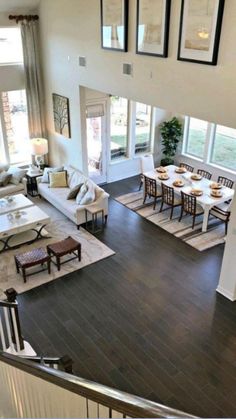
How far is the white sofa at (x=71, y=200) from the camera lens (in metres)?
8.73

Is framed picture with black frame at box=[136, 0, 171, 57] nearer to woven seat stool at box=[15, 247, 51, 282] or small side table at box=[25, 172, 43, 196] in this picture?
woven seat stool at box=[15, 247, 51, 282]

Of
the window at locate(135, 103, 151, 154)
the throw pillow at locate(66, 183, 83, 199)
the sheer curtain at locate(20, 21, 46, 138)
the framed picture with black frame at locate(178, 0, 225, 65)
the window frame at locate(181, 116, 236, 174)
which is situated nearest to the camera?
the framed picture with black frame at locate(178, 0, 225, 65)

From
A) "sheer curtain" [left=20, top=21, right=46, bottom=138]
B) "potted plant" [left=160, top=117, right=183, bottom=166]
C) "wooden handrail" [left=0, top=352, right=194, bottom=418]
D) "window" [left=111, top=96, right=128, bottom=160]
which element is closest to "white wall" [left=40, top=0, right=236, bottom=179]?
"sheer curtain" [left=20, top=21, right=46, bottom=138]

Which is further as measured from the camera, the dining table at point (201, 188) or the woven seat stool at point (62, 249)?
the dining table at point (201, 188)

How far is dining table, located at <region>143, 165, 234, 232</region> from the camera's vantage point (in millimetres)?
8570

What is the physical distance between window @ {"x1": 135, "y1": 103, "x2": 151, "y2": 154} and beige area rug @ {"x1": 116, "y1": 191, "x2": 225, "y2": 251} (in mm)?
2053

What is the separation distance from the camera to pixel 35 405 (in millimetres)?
2666

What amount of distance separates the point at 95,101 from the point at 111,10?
2.84 metres

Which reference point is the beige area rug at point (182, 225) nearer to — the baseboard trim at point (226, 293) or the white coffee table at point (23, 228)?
the baseboard trim at point (226, 293)

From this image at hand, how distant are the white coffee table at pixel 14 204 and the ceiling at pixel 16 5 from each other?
4.61 metres

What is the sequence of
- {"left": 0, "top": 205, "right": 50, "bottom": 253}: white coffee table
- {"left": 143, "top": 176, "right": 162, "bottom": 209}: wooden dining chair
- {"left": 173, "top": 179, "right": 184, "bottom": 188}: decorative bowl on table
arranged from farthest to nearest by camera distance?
{"left": 143, "top": 176, "right": 162, "bottom": 209}: wooden dining chair < {"left": 173, "top": 179, "right": 184, "bottom": 188}: decorative bowl on table < {"left": 0, "top": 205, "right": 50, "bottom": 253}: white coffee table

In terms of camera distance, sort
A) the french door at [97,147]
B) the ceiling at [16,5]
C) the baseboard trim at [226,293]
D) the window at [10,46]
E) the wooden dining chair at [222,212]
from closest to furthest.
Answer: the baseboard trim at [226,293], the wooden dining chair at [222,212], the ceiling at [16,5], the window at [10,46], the french door at [97,147]

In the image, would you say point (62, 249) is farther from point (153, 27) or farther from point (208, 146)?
point (208, 146)

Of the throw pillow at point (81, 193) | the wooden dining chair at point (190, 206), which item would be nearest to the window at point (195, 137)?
the wooden dining chair at point (190, 206)
